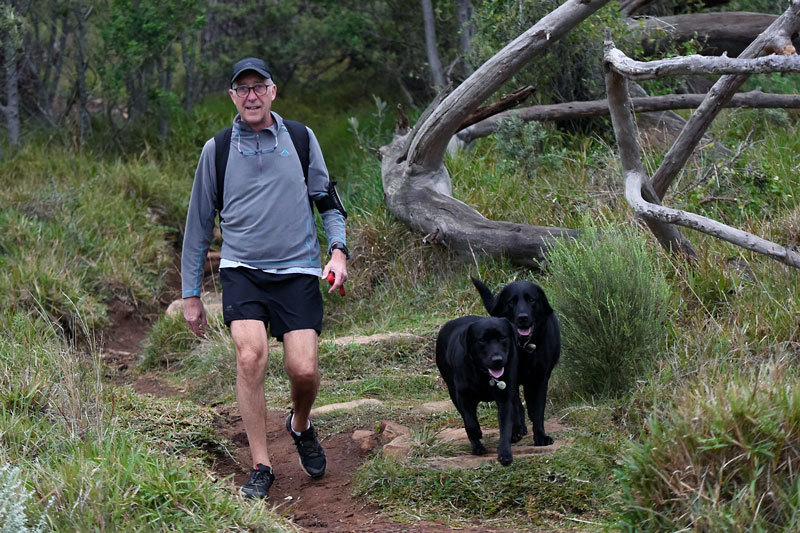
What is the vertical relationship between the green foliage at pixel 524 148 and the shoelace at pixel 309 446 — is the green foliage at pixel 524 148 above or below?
above

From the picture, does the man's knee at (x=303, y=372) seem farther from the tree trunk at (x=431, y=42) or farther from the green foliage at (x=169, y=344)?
the tree trunk at (x=431, y=42)

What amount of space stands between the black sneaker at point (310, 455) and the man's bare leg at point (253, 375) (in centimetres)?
38

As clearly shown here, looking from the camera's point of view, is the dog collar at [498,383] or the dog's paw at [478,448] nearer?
the dog collar at [498,383]

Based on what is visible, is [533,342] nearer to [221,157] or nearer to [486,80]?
[221,157]

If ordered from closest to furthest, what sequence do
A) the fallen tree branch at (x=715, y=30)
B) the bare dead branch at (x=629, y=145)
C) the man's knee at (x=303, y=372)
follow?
the man's knee at (x=303, y=372)
the bare dead branch at (x=629, y=145)
the fallen tree branch at (x=715, y=30)

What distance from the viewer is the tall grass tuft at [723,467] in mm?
3180

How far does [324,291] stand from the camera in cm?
896

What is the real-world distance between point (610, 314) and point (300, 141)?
1991mm

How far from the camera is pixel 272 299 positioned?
4664 millimetres

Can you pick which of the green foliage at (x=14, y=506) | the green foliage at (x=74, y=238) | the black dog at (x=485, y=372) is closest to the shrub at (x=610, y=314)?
Result: the black dog at (x=485, y=372)

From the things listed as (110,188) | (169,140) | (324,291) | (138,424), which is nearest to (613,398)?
(138,424)

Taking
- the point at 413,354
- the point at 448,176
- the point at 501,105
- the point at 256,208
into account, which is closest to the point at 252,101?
the point at 256,208

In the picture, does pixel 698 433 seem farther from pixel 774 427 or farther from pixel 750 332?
pixel 750 332

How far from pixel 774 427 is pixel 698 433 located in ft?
0.84
